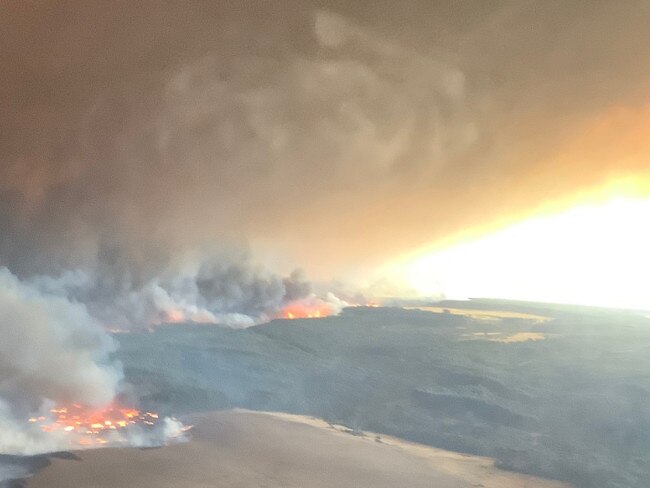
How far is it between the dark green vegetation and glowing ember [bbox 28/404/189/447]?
1.59 ft

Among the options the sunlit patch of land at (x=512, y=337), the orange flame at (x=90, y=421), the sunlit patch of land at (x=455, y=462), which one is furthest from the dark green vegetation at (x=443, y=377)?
the orange flame at (x=90, y=421)

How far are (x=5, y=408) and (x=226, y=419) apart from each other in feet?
13.8

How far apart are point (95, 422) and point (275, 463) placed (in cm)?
390

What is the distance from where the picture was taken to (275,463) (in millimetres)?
10109

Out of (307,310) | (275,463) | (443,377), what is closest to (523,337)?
(443,377)

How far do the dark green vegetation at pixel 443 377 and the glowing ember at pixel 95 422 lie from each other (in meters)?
0.49

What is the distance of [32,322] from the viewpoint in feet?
33.3

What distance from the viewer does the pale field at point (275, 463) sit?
9344 millimetres

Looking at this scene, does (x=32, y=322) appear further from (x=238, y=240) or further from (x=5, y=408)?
(x=238, y=240)

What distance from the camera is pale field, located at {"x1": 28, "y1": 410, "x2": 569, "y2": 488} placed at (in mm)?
9344

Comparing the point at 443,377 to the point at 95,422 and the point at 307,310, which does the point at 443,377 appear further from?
the point at 95,422

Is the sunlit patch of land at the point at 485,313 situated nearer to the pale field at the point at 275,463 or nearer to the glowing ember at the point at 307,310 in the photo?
the glowing ember at the point at 307,310

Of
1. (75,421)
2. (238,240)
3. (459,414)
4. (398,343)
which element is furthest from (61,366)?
(459,414)

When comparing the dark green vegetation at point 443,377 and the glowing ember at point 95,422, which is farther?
the dark green vegetation at point 443,377
